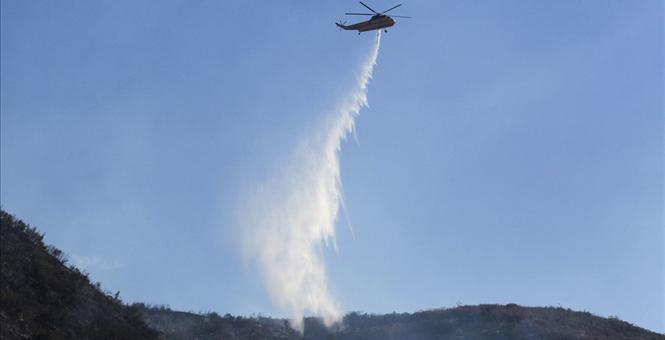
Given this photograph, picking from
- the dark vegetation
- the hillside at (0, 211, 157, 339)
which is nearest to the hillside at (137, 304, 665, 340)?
the dark vegetation

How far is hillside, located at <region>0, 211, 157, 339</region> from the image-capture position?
736 inches

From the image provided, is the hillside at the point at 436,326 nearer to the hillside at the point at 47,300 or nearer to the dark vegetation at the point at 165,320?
the dark vegetation at the point at 165,320

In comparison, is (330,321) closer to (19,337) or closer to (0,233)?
(0,233)

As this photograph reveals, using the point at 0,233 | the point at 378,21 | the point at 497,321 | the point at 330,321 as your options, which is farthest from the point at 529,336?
the point at 0,233

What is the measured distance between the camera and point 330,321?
48094 millimetres

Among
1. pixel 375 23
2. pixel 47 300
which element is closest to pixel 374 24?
pixel 375 23

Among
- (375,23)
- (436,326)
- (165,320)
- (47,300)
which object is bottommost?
(47,300)

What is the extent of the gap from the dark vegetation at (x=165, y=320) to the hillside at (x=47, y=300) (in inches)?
1.2

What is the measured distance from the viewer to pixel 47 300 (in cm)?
2061

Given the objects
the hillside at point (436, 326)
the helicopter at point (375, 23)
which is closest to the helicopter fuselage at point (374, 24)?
the helicopter at point (375, 23)

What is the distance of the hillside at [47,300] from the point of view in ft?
61.4

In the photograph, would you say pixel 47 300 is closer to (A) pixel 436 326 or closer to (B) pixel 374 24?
(A) pixel 436 326

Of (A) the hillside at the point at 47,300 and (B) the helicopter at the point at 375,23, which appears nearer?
(A) the hillside at the point at 47,300

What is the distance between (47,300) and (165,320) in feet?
72.1
